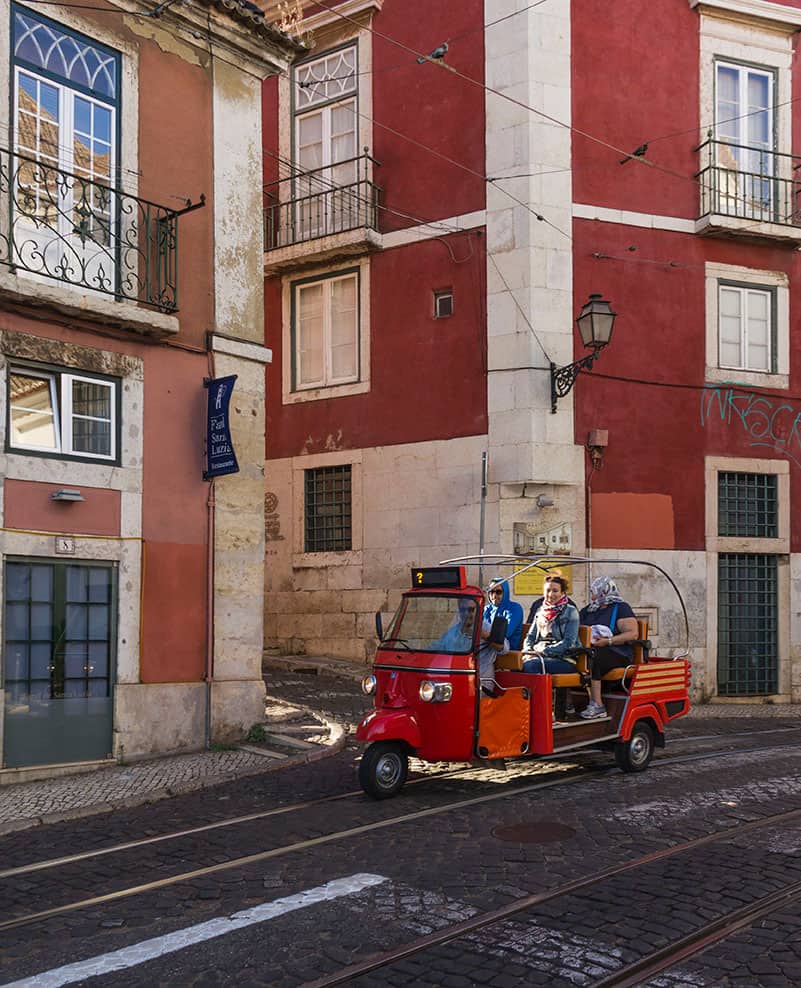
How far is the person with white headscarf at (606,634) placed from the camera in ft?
33.7

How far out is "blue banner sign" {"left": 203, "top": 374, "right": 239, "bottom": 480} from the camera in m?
11.7

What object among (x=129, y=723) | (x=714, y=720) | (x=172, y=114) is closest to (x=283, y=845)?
(x=129, y=723)

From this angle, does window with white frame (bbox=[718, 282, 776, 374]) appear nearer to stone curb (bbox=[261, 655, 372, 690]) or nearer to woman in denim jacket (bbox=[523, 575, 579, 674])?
stone curb (bbox=[261, 655, 372, 690])

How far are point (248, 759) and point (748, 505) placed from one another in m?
10.6

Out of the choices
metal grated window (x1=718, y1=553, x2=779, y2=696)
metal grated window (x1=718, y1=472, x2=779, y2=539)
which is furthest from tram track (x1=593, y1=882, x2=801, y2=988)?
metal grated window (x1=718, y1=472, x2=779, y2=539)

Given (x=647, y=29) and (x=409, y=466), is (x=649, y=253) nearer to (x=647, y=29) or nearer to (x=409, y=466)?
(x=647, y=29)

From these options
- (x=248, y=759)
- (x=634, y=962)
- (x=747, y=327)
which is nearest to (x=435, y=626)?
(x=248, y=759)

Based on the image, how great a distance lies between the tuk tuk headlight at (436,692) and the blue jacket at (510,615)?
77cm

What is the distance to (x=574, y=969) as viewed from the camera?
4980mm

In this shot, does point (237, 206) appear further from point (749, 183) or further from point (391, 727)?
point (749, 183)

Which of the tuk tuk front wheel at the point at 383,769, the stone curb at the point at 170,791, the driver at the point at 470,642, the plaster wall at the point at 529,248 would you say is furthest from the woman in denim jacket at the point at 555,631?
the plaster wall at the point at 529,248

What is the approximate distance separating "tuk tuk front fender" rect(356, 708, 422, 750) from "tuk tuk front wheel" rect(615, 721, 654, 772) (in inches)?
85.6

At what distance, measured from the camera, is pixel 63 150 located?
11.3 meters

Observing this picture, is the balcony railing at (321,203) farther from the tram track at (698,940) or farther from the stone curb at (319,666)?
the tram track at (698,940)
